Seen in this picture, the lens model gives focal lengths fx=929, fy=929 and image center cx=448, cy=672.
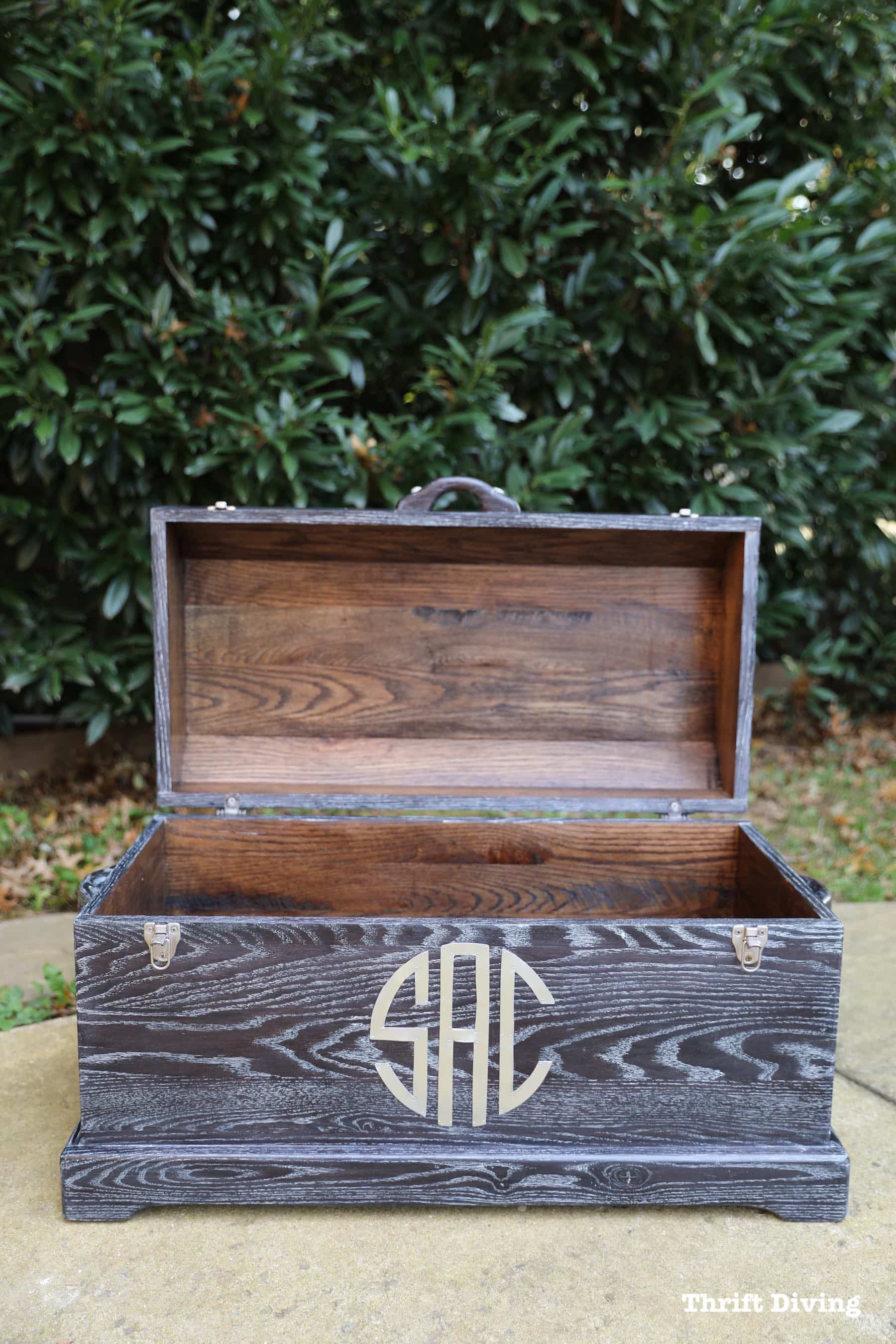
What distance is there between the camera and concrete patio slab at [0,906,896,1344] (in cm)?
131

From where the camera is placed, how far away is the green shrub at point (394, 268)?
2.78m

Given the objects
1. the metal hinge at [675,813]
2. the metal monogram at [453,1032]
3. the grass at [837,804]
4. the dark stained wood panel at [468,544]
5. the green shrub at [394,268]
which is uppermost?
the green shrub at [394,268]

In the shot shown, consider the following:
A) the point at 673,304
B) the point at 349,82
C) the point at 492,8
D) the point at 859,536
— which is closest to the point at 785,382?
the point at 673,304

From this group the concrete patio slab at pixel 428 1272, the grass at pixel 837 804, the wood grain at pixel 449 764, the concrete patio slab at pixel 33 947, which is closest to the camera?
the concrete patio slab at pixel 428 1272

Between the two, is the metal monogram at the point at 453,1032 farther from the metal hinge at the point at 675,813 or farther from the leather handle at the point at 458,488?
the leather handle at the point at 458,488

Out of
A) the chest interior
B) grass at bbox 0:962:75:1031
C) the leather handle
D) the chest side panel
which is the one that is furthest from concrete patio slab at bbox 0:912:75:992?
the leather handle

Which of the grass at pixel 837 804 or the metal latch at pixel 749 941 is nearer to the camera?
the metal latch at pixel 749 941

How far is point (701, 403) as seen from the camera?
3193 mm

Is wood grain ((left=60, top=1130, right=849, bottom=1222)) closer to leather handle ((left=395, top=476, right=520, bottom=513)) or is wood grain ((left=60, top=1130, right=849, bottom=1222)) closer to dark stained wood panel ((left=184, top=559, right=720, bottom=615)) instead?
dark stained wood panel ((left=184, top=559, right=720, bottom=615))

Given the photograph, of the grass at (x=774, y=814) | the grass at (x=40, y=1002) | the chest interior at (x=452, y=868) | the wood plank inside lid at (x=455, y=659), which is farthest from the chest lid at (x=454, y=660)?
the grass at (x=774, y=814)

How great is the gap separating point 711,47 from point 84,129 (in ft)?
6.51

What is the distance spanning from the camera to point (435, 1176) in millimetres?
1519

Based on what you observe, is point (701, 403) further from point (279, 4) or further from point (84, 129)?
point (84, 129)

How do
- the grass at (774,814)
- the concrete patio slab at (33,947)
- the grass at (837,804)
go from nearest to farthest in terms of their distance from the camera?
1. the concrete patio slab at (33,947)
2. the grass at (774,814)
3. the grass at (837,804)
